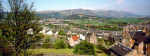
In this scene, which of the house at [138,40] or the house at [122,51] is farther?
the house at [138,40]

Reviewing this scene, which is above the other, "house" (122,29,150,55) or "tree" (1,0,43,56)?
"tree" (1,0,43,56)

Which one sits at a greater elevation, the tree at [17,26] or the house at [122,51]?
the tree at [17,26]

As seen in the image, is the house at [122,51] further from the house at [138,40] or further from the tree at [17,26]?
the tree at [17,26]

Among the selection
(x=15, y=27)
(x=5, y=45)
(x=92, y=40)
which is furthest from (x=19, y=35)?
(x=92, y=40)

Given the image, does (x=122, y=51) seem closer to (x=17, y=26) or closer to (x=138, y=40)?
(x=138, y=40)

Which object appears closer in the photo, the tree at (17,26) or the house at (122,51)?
the tree at (17,26)

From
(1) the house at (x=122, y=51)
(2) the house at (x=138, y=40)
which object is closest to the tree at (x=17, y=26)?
(1) the house at (x=122, y=51)

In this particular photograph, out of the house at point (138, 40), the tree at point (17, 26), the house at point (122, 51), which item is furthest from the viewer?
the house at point (138, 40)

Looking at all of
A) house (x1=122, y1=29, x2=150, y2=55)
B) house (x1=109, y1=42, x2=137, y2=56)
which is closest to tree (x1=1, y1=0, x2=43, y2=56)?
house (x1=109, y1=42, x2=137, y2=56)

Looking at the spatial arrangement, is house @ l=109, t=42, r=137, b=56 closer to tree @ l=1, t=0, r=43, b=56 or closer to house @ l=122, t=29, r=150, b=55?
house @ l=122, t=29, r=150, b=55

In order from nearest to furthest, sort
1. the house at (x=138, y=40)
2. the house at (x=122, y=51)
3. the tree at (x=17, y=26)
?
the tree at (x=17, y=26), the house at (x=122, y=51), the house at (x=138, y=40)

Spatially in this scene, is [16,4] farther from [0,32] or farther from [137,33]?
[137,33]
